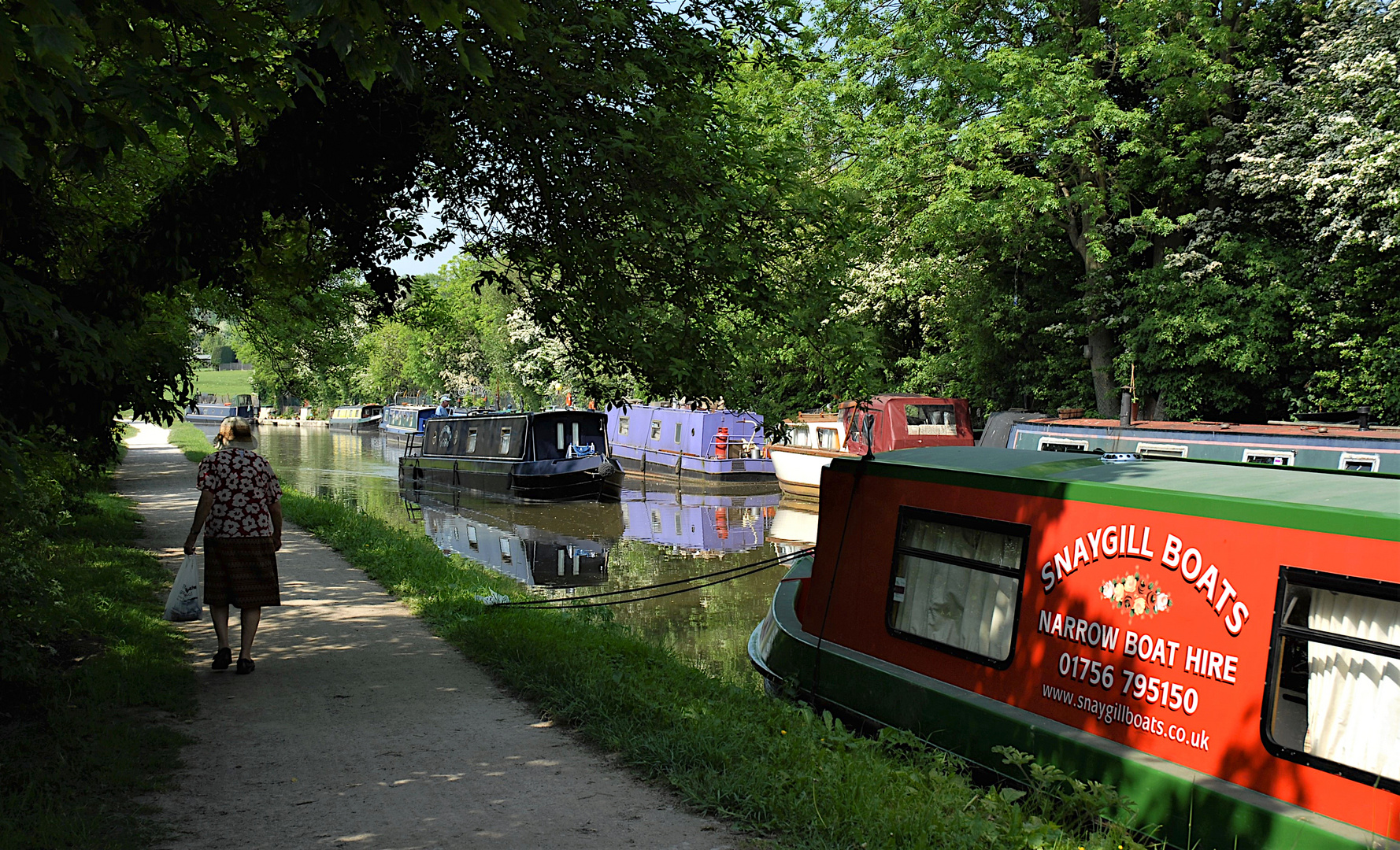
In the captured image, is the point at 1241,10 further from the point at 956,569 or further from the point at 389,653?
the point at 389,653

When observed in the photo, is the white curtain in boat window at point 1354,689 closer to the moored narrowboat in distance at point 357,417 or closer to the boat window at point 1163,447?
the boat window at point 1163,447

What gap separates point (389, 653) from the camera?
730cm

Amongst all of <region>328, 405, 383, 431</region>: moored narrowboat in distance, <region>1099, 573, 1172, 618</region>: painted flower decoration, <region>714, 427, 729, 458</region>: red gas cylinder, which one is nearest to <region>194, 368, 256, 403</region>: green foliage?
<region>328, 405, 383, 431</region>: moored narrowboat in distance

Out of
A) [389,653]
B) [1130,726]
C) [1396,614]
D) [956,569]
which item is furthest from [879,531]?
[389,653]

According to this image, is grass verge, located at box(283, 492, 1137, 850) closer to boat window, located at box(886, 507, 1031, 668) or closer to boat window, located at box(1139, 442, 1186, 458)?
boat window, located at box(886, 507, 1031, 668)

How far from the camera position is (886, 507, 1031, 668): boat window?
5746 mm

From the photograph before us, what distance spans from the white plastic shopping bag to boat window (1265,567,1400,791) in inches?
258

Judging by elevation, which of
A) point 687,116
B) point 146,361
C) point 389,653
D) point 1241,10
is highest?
point 1241,10

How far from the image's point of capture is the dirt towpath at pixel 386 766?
4.02 m

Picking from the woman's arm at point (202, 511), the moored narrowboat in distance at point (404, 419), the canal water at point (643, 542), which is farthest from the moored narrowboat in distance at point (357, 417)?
the woman's arm at point (202, 511)

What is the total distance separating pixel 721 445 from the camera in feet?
95.8

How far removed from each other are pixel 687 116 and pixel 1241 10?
17919mm

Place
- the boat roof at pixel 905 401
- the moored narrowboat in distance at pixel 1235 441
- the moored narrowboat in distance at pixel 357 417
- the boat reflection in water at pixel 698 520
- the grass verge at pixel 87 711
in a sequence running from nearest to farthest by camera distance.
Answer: the grass verge at pixel 87 711 → the moored narrowboat in distance at pixel 1235 441 → the boat reflection in water at pixel 698 520 → the boat roof at pixel 905 401 → the moored narrowboat in distance at pixel 357 417

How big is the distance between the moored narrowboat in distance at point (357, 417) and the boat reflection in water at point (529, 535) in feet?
133
